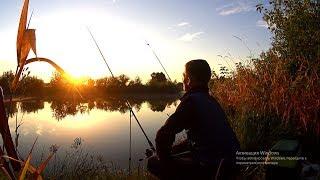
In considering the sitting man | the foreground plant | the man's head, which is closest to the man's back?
the sitting man

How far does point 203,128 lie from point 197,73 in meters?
0.54

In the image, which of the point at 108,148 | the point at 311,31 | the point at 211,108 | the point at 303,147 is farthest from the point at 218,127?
the point at 311,31

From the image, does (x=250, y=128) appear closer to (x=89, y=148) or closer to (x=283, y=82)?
(x=283, y=82)

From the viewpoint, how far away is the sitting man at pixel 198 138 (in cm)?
316

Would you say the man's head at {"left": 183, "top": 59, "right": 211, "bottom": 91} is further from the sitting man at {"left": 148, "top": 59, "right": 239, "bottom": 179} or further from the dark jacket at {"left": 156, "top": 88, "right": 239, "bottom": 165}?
the dark jacket at {"left": 156, "top": 88, "right": 239, "bottom": 165}

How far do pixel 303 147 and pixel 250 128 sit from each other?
973 mm

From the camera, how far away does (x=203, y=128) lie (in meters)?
3.16

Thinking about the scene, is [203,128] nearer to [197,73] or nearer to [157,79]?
[197,73]

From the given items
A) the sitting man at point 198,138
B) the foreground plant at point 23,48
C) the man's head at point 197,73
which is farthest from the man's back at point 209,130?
the foreground plant at point 23,48

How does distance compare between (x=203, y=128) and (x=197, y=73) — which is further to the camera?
(x=197, y=73)

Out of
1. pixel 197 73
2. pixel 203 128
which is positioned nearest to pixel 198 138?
pixel 203 128

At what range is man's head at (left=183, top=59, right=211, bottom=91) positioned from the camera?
341 centimetres

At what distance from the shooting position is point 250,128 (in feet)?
22.1

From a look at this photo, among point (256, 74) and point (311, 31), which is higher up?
point (311, 31)
